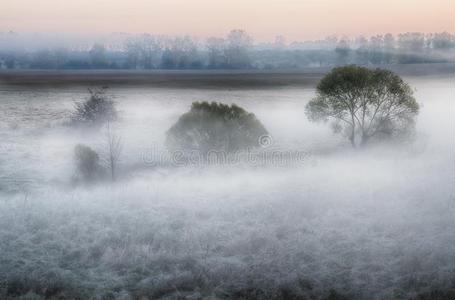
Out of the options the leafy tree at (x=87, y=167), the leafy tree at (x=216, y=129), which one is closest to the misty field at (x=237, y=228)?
the leafy tree at (x=87, y=167)

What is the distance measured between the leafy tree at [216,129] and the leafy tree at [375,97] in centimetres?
1042

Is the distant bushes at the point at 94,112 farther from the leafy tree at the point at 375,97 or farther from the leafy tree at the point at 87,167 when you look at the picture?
the leafy tree at the point at 375,97

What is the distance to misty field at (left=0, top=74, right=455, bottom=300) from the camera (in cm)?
1535

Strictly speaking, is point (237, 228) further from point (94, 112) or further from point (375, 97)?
point (94, 112)

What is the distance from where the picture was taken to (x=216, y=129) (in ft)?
130

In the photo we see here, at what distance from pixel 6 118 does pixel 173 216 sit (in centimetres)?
5847

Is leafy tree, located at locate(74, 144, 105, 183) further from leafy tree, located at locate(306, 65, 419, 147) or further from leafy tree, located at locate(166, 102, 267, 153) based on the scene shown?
leafy tree, located at locate(306, 65, 419, 147)

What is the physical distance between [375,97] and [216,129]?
1705cm

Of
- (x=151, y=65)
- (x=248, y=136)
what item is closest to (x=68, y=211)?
(x=248, y=136)

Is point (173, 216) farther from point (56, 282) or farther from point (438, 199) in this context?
point (438, 199)

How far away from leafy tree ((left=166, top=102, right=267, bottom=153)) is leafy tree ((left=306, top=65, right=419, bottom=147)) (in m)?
10.4

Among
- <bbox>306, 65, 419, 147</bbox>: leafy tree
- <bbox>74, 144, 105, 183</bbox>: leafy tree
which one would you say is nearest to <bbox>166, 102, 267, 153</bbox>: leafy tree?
<bbox>74, 144, 105, 183</bbox>: leafy tree

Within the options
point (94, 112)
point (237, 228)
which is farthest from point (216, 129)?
point (94, 112)

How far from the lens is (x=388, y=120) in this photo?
43.8 meters
